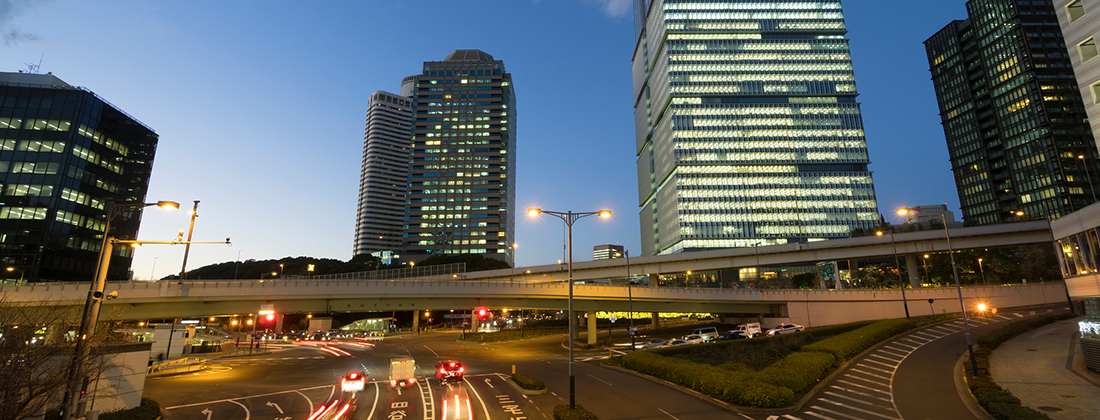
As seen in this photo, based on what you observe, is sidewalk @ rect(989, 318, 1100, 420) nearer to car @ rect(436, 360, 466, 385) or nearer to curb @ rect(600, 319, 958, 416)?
curb @ rect(600, 319, 958, 416)

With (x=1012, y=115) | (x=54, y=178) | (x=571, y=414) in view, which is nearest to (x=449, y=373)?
(x=571, y=414)

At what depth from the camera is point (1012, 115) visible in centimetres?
14512

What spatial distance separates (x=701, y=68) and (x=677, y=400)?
159 metres

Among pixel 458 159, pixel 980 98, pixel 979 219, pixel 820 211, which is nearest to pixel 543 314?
pixel 458 159

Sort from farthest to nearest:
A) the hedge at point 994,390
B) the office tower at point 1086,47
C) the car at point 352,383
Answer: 1. the car at point 352,383
2. the office tower at point 1086,47
3. the hedge at point 994,390

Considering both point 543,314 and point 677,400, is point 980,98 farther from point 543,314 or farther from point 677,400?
point 677,400

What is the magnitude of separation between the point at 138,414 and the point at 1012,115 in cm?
20997

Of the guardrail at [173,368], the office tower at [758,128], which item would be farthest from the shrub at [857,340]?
the office tower at [758,128]

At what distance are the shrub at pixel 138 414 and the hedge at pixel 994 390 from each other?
37.0m

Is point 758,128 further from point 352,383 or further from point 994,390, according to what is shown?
point 352,383

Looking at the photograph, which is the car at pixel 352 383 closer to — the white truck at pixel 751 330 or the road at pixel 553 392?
the road at pixel 553 392

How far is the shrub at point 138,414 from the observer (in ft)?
69.8

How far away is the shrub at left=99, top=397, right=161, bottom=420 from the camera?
69.8 ft

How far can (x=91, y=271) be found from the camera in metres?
83.6
